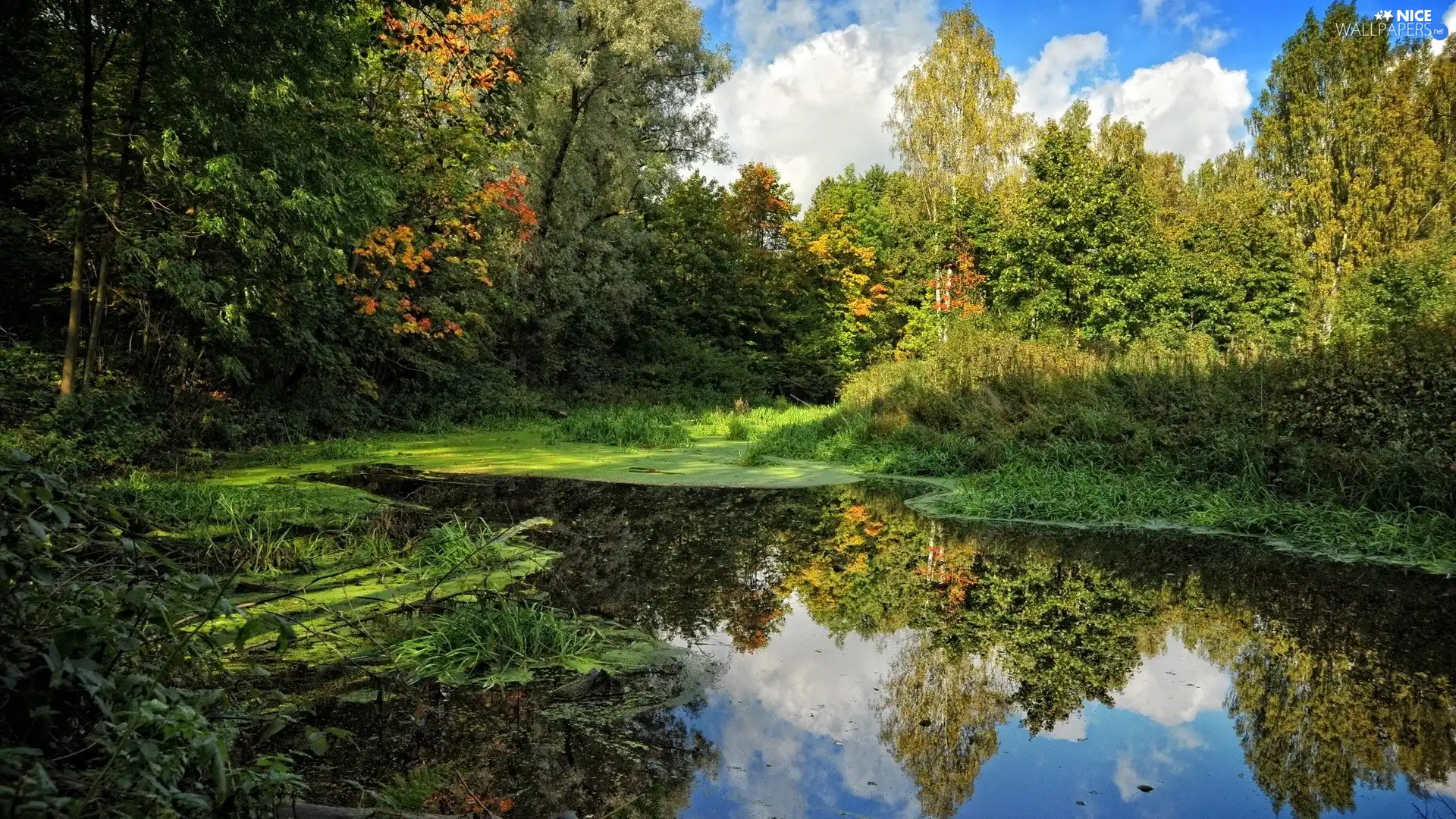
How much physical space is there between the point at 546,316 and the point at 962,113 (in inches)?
461

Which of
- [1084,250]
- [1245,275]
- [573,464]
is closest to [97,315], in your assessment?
[573,464]

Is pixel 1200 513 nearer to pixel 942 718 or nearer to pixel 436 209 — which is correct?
pixel 942 718

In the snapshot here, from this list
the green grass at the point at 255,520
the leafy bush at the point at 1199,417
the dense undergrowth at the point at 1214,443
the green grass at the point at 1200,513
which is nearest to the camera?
the green grass at the point at 255,520

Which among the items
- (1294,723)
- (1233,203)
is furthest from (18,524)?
(1233,203)

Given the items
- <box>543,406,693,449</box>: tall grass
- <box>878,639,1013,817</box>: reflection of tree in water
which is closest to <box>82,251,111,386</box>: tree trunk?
<box>543,406,693,449</box>: tall grass

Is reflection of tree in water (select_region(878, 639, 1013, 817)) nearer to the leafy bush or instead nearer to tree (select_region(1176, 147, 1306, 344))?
the leafy bush

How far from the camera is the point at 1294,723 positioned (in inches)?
111

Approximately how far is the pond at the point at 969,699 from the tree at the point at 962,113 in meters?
17.1

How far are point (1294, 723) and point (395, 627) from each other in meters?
3.53

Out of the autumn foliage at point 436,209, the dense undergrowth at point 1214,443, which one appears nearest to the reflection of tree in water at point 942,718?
the dense undergrowth at point 1214,443

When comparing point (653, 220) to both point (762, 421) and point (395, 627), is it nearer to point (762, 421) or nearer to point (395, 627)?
point (762, 421)

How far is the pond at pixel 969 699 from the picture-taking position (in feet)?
7.80

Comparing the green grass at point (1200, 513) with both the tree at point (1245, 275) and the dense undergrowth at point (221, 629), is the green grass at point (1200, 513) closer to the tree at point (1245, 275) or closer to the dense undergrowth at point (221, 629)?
the dense undergrowth at point (221, 629)

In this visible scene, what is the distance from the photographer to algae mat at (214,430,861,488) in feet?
27.9
